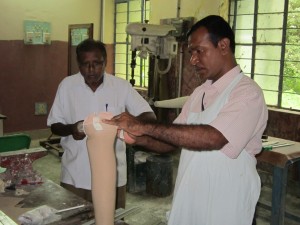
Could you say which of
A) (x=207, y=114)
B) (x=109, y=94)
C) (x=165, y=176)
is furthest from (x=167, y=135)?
(x=165, y=176)

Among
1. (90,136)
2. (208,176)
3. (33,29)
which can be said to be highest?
(33,29)

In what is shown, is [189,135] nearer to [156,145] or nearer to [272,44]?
[156,145]

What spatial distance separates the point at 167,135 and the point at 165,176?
2.91 m

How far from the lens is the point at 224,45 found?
4.97 ft

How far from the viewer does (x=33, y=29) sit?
20.2 ft

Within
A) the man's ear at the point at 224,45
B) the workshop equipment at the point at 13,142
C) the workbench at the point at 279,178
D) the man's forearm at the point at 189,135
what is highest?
the man's ear at the point at 224,45

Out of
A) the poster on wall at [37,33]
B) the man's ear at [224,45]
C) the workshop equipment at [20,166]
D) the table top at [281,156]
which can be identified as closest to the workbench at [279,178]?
the table top at [281,156]

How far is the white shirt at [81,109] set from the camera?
2254mm

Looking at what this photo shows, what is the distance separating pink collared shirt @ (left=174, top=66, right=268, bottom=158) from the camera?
1357 mm

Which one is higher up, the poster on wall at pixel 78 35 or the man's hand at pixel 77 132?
the poster on wall at pixel 78 35

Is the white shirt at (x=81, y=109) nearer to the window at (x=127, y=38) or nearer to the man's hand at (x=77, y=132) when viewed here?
the man's hand at (x=77, y=132)

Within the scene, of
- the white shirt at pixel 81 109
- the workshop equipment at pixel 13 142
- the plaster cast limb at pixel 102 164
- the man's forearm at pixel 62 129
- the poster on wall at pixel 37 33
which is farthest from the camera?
the poster on wall at pixel 37 33

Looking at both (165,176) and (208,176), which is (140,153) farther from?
(208,176)

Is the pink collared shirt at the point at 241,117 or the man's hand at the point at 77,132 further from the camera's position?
the man's hand at the point at 77,132
